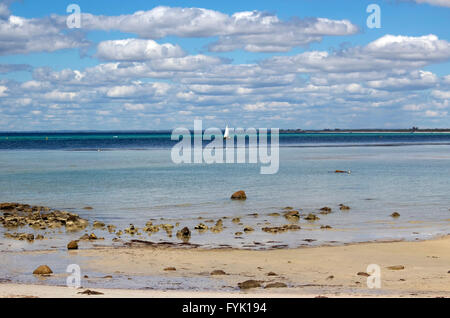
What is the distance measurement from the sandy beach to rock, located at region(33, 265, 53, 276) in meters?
1.17

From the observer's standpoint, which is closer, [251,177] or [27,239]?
[27,239]

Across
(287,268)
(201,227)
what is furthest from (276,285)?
(201,227)

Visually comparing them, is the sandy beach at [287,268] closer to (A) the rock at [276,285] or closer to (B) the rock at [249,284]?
(A) the rock at [276,285]

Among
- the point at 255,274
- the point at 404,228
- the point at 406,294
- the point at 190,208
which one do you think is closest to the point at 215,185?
the point at 190,208

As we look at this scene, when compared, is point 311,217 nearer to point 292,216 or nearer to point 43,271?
point 292,216

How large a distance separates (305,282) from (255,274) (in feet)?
5.52

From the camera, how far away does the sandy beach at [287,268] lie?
14.4 meters

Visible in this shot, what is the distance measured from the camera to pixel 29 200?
36.6 meters

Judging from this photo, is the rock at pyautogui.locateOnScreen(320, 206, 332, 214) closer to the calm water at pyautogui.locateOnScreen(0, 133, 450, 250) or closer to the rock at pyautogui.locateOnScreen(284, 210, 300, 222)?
the calm water at pyautogui.locateOnScreen(0, 133, 450, 250)

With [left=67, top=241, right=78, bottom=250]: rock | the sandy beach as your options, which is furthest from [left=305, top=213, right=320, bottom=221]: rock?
[left=67, top=241, right=78, bottom=250]: rock

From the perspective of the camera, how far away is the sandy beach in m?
14.4

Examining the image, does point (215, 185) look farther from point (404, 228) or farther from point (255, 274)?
point (255, 274)

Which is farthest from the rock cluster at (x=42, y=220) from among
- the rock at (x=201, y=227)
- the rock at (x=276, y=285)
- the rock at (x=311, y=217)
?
the rock at (x=276, y=285)
